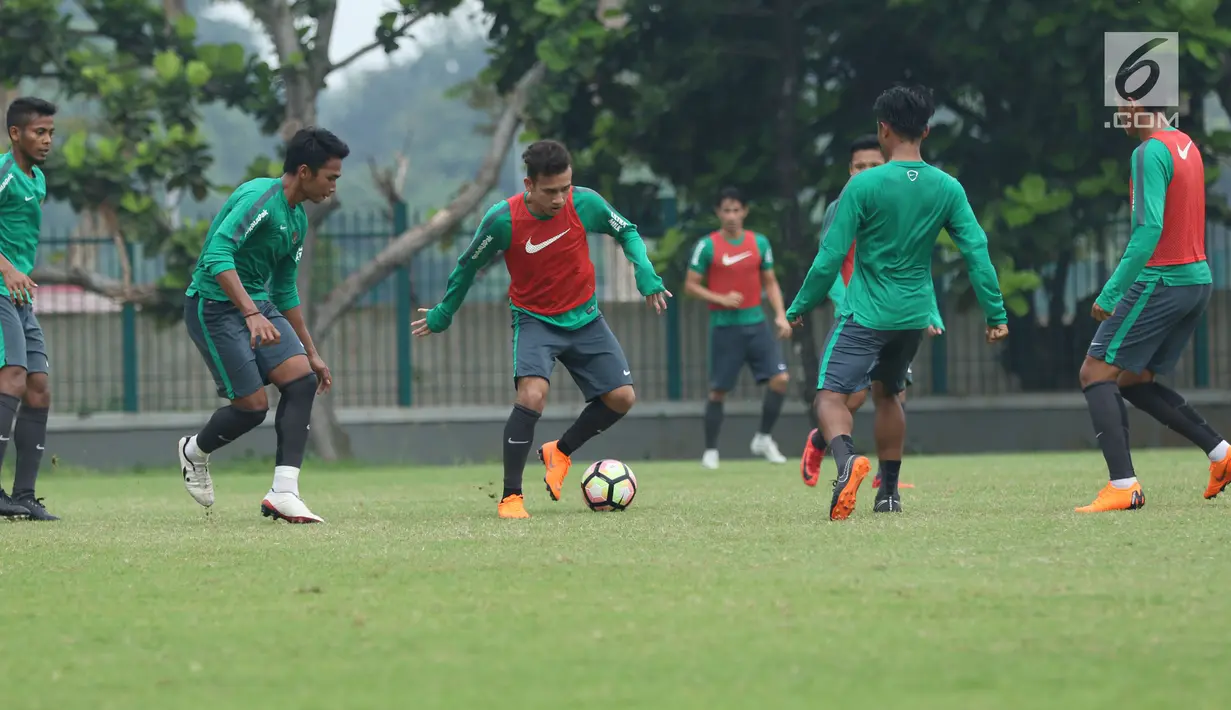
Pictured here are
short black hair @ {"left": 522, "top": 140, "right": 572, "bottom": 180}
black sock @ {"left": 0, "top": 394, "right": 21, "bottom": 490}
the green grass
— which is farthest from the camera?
black sock @ {"left": 0, "top": 394, "right": 21, "bottom": 490}

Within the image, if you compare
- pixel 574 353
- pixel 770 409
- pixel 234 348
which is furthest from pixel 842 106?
pixel 234 348

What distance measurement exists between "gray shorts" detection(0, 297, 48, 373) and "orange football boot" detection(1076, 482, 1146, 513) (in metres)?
5.25

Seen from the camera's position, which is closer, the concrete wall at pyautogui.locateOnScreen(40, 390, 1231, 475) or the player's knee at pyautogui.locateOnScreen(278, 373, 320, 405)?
the player's knee at pyautogui.locateOnScreen(278, 373, 320, 405)

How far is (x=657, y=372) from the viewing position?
1948cm

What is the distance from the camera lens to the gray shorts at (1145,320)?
27.2 feet

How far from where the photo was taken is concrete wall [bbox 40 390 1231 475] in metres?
18.6

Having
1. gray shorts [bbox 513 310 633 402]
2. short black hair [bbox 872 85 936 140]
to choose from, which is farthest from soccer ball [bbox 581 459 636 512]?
short black hair [bbox 872 85 936 140]

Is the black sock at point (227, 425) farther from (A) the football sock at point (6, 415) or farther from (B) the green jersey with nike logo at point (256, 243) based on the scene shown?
(B) the green jersey with nike logo at point (256, 243)

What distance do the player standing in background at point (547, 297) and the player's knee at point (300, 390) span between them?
64 centimetres

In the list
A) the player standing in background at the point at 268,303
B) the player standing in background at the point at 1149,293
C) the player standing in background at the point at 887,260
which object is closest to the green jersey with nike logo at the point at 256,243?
the player standing in background at the point at 268,303

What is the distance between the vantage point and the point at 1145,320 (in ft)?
27.2

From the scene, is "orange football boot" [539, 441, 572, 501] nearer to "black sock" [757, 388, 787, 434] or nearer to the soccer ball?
the soccer ball

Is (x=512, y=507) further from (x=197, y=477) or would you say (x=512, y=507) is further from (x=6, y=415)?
(x=6, y=415)

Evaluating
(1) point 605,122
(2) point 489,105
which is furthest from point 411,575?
(2) point 489,105
